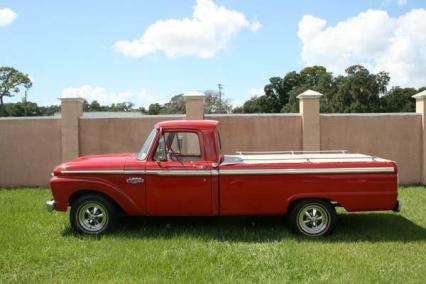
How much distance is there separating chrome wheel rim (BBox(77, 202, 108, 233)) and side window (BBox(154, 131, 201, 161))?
123cm

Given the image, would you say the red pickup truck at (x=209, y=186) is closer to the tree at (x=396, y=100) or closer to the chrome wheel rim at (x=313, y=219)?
the chrome wheel rim at (x=313, y=219)

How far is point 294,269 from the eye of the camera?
20.9ft

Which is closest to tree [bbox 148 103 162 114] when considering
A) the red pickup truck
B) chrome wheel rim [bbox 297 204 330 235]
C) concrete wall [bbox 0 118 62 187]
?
concrete wall [bbox 0 118 62 187]

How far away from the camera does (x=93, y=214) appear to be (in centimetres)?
820

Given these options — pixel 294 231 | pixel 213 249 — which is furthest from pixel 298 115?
pixel 213 249

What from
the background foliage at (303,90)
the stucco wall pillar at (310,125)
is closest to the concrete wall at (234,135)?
the stucco wall pillar at (310,125)

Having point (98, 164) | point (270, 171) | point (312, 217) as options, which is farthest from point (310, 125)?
point (98, 164)

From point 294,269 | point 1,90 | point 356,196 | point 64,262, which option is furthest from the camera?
point 1,90

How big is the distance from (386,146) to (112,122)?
7421 mm

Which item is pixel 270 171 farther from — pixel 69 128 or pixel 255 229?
pixel 69 128

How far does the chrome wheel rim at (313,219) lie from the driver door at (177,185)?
1.46 m

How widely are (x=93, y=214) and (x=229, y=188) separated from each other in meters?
2.23

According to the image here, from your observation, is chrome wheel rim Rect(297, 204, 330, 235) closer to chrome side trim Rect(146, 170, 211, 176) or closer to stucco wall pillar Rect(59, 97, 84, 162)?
chrome side trim Rect(146, 170, 211, 176)

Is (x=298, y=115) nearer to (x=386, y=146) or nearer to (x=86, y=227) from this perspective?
(x=386, y=146)
